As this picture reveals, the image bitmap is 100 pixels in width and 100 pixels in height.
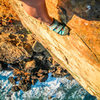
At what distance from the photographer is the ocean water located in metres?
6.11

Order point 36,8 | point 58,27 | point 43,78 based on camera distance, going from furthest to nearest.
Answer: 1. point 43,78
2. point 58,27
3. point 36,8

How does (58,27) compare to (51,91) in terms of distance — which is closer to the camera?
(58,27)

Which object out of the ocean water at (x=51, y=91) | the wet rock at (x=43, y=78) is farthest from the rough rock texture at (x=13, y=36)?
the ocean water at (x=51, y=91)

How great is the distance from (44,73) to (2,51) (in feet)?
9.72

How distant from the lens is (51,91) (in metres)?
6.14

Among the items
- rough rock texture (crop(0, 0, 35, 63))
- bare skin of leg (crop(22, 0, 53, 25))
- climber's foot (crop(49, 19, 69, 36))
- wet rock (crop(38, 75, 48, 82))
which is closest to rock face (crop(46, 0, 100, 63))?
climber's foot (crop(49, 19, 69, 36))

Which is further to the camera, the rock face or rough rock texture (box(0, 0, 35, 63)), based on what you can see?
rough rock texture (box(0, 0, 35, 63))

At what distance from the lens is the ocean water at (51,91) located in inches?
240

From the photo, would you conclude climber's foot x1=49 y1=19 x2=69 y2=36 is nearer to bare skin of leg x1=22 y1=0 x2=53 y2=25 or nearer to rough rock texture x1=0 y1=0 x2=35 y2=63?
bare skin of leg x1=22 y1=0 x2=53 y2=25

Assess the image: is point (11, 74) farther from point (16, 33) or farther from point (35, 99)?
point (16, 33)

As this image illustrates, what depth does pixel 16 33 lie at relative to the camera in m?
3.97

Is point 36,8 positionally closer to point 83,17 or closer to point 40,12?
point 40,12

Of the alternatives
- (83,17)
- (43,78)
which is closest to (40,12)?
(83,17)

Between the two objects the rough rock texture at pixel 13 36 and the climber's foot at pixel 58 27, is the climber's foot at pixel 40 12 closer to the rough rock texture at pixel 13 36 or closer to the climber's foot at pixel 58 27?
the climber's foot at pixel 58 27
